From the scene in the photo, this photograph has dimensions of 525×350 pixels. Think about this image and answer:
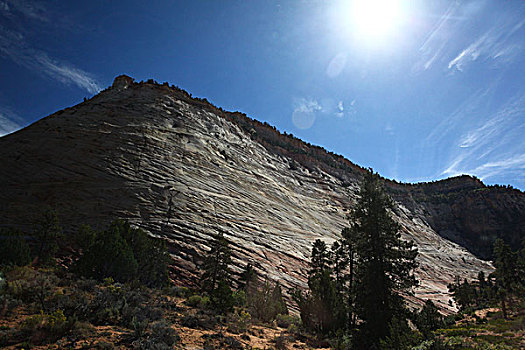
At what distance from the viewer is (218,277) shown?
51.0 ft

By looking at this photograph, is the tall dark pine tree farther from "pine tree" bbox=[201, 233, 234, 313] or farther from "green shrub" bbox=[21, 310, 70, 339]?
"green shrub" bbox=[21, 310, 70, 339]

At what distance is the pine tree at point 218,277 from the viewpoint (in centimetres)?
1243

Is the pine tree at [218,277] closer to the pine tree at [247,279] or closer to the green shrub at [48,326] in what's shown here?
the pine tree at [247,279]

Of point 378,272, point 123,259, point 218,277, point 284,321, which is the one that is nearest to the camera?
point 378,272

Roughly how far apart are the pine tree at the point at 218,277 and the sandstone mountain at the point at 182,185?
6.14ft

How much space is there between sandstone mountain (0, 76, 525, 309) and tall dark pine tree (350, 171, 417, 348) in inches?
368

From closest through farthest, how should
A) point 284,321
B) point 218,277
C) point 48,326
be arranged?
point 48,326 < point 284,321 < point 218,277

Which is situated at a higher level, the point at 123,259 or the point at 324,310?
the point at 324,310

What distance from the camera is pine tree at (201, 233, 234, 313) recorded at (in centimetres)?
1243

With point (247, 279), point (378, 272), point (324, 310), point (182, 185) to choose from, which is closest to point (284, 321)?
point (324, 310)

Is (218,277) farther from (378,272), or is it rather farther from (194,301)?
(378,272)

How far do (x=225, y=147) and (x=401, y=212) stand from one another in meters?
45.4

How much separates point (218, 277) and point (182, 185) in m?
12.9

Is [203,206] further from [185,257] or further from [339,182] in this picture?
[339,182]
